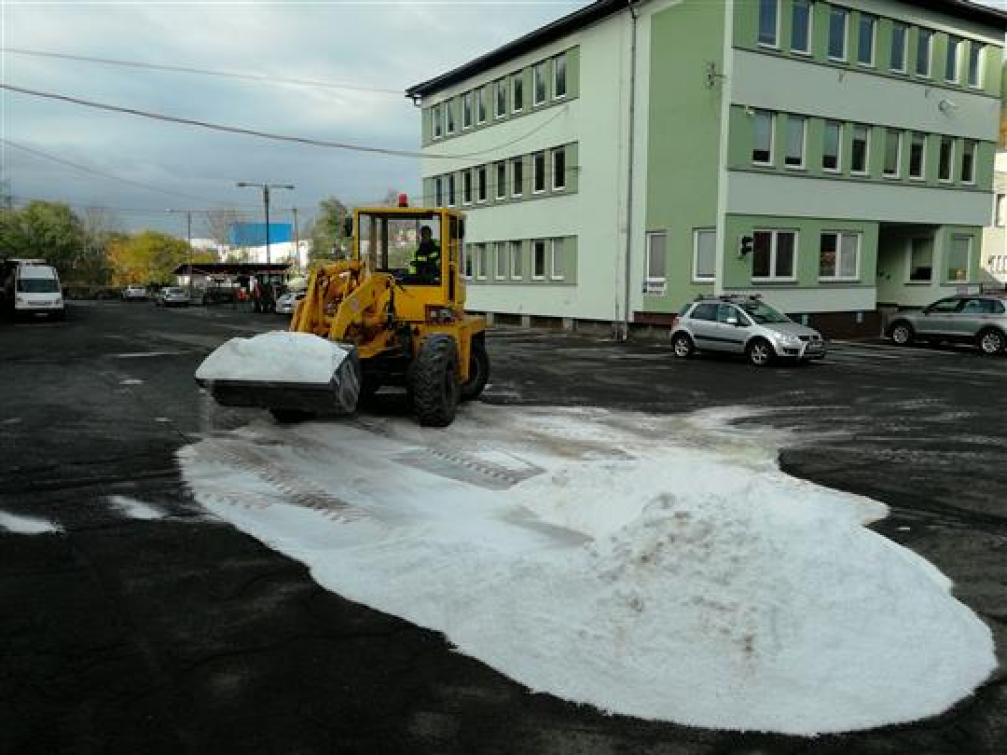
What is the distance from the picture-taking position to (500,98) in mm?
36375

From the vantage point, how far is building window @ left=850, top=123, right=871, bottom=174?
93.5ft

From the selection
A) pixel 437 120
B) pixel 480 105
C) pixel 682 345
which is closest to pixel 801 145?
pixel 682 345

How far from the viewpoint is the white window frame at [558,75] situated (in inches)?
1252

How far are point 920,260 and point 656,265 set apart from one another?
11.6 metres

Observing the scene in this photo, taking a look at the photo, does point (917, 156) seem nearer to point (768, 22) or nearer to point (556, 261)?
point (768, 22)

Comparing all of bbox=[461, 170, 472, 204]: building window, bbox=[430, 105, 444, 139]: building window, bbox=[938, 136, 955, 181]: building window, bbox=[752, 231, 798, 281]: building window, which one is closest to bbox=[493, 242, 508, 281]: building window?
bbox=[461, 170, 472, 204]: building window

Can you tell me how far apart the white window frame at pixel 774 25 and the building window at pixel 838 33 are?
97.7 inches

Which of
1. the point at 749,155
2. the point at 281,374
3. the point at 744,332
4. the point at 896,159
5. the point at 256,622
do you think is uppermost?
the point at 896,159

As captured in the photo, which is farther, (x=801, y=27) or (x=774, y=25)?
(x=801, y=27)

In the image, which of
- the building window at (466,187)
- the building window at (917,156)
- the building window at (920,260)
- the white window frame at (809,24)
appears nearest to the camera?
the white window frame at (809,24)

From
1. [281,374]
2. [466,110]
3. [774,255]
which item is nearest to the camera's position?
[281,374]

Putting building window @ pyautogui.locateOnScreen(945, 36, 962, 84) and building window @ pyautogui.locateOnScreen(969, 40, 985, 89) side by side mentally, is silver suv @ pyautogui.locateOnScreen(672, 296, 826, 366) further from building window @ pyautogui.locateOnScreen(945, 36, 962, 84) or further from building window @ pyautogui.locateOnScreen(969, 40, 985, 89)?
building window @ pyautogui.locateOnScreen(969, 40, 985, 89)

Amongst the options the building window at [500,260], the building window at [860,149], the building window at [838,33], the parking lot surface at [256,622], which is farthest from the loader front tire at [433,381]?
the building window at [500,260]

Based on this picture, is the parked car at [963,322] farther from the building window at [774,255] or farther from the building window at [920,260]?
the building window at [920,260]
